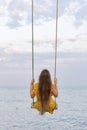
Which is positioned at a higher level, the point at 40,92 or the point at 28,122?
the point at 40,92

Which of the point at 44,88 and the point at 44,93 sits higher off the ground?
the point at 44,88

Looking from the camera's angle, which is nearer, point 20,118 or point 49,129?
point 49,129

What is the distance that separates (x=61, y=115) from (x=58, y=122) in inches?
207

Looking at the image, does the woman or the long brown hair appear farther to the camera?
the woman

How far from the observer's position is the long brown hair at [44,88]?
403 inches

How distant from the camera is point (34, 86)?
34.6 ft

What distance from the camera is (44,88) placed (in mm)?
10438

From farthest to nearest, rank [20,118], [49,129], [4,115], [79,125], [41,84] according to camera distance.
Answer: [4,115]
[20,118]
[79,125]
[49,129]
[41,84]

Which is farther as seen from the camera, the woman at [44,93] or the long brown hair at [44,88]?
the woman at [44,93]

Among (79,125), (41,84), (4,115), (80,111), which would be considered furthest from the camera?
(80,111)

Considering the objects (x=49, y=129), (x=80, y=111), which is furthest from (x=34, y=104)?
(x=80, y=111)

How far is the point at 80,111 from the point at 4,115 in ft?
23.7

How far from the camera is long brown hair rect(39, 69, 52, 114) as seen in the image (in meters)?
10.2

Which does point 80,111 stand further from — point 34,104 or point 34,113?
point 34,104
